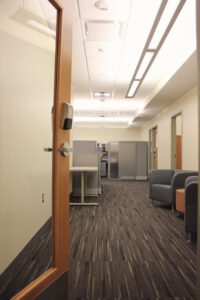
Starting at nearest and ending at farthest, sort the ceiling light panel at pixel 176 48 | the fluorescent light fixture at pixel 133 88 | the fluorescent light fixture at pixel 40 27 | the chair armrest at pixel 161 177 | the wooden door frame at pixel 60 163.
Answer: the wooden door frame at pixel 60 163, the fluorescent light fixture at pixel 40 27, the ceiling light panel at pixel 176 48, the chair armrest at pixel 161 177, the fluorescent light fixture at pixel 133 88

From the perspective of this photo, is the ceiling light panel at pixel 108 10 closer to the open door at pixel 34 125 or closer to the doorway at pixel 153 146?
the open door at pixel 34 125

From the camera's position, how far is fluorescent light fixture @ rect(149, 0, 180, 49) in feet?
8.10

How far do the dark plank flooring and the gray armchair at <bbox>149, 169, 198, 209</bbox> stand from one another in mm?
431

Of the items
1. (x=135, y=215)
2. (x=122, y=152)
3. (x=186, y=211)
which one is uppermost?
(x=122, y=152)

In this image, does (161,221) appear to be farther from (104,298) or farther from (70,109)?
(70,109)

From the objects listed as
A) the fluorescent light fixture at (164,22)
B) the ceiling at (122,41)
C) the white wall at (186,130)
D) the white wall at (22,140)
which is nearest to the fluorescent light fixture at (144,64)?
the ceiling at (122,41)

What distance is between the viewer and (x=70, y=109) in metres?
1.51

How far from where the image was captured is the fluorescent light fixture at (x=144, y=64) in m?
3.64

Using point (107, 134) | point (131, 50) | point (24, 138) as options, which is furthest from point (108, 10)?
point (107, 134)

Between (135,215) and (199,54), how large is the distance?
3.25 meters

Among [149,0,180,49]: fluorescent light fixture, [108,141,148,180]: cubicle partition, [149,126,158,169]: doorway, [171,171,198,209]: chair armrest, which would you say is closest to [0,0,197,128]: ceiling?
[149,0,180,49]: fluorescent light fixture

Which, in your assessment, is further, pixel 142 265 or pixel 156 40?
pixel 156 40

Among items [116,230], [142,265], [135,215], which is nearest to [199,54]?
[142,265]

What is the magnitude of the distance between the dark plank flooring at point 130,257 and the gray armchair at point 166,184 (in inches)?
17.0
